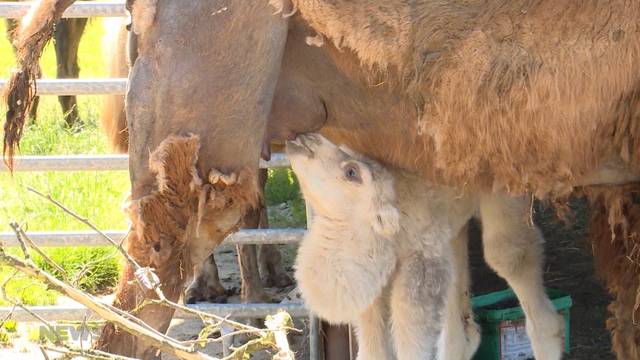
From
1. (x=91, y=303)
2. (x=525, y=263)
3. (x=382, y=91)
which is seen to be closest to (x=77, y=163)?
(x=382, y=91)

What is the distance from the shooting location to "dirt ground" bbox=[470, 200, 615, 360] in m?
5.92

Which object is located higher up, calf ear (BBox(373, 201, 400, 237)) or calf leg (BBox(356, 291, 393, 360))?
calf ear (BBox(373, 201, 400, 237))

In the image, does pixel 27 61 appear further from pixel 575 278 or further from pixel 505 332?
pixel 575 278

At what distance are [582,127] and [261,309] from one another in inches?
86.5

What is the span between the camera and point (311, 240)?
4.71 metres

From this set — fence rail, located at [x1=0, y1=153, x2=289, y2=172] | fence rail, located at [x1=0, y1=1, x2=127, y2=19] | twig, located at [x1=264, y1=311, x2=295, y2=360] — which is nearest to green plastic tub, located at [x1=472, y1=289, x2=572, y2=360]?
fence rail, located at [x1=0, y1=153, x2=289, y2=172]

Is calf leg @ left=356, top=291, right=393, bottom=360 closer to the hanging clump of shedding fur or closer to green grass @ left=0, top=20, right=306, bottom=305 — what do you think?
the hanging clump of shedding fur

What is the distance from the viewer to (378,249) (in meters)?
4.50

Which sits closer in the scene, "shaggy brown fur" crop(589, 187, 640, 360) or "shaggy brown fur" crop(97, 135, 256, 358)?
"shaggy brown fur" crop(97, 135, 256, 358)

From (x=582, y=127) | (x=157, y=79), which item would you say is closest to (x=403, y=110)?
(x=582, y=127)

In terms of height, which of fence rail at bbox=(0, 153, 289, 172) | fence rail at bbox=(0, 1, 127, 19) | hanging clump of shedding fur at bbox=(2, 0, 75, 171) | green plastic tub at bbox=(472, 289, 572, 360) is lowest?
green plastic tub at bbox=(472, 289, 572, 360)

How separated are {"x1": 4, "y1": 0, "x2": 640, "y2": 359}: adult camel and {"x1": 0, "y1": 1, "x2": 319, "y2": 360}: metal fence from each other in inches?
52.6

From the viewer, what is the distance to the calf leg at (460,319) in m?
5.00

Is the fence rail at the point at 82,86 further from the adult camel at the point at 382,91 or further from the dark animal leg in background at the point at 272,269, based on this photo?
the dark animal leg in background at the point at 272,269
